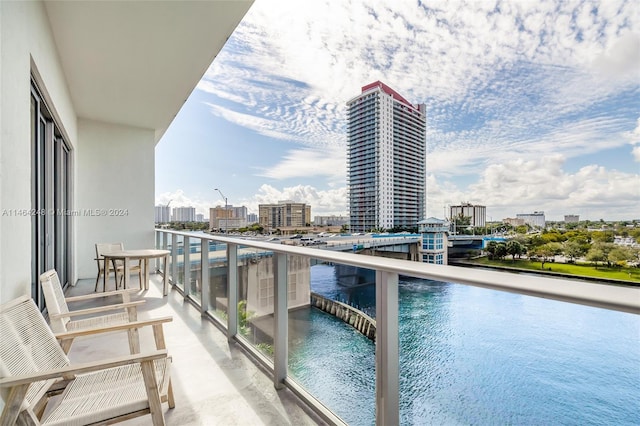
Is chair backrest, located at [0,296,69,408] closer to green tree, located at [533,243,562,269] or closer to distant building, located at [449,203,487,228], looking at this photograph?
green tree, located at [533,243,562,269]

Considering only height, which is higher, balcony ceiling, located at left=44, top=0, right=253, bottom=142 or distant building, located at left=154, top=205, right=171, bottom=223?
balcony ceiling, located at left=44, top=0, right=253, bottom=142

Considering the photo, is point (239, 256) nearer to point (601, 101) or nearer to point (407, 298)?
point (407, 298)

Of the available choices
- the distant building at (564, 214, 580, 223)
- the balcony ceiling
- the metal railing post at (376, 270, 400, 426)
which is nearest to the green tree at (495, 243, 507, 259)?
the distant building at (564, 214, 580, 223)

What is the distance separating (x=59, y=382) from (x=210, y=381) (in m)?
0.93

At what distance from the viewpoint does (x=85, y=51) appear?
13.6ft

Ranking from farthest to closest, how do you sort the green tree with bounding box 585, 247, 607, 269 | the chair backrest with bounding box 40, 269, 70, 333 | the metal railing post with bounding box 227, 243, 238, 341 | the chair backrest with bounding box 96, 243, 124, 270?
the chair backrest with bounding box 96, 243, 124, 270
the green tree with bounding box 585, 247, 607, 269
the metal railing post with bounding box 227, 243, 238, 341
the chair backrest with bounding box 40, 269, 70, 333

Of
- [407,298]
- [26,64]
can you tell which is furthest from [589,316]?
[26,64]

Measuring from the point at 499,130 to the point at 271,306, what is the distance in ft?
77.5

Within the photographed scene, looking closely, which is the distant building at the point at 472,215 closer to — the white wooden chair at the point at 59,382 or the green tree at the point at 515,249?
the green tree at the point at 515,249

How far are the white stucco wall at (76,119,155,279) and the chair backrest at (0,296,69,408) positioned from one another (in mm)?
5590

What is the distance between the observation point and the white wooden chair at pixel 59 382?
1345 mm

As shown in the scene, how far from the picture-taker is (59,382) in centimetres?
188

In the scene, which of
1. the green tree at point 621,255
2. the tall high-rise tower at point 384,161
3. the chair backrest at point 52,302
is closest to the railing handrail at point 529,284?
the chair backrest at point 52,302

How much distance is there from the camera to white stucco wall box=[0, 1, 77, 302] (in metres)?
1.75
